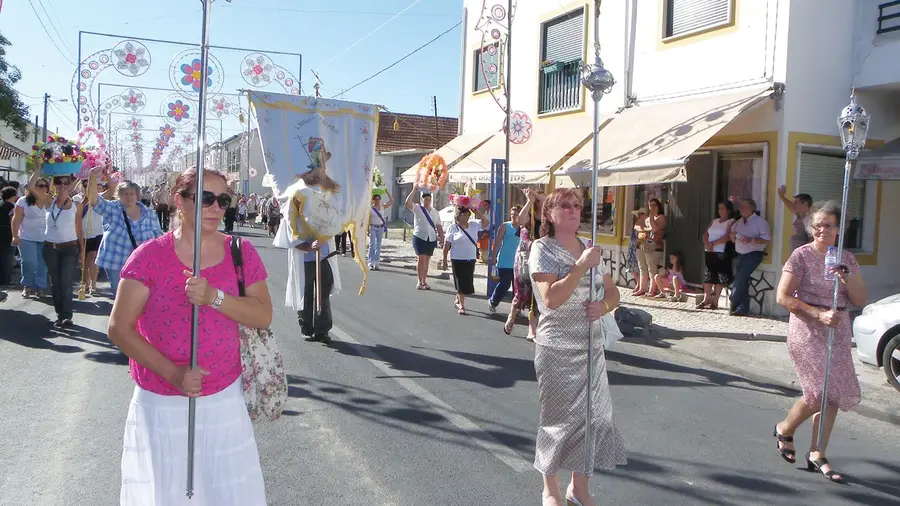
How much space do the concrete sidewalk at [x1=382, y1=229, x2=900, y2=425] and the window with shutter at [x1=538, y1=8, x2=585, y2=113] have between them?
490 cm

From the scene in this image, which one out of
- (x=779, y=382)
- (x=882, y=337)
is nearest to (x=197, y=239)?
(x=779, y=382)

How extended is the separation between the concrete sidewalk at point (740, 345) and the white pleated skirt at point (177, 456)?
5.54 metres

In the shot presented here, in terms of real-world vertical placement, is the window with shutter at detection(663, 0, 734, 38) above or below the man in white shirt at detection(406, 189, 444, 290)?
above

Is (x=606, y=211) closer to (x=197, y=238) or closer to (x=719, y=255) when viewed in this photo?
(x=719, y=255)

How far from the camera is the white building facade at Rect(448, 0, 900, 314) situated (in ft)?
35.8

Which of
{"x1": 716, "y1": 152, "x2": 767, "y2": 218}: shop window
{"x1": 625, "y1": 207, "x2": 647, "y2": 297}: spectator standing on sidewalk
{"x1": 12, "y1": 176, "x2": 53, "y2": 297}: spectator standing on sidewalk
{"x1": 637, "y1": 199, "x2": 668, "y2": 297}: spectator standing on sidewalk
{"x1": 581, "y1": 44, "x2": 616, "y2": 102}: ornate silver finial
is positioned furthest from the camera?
{"x1": 625, "y1": 207, "x2": 647, "y2": 297}: spectator standing on sidewalk

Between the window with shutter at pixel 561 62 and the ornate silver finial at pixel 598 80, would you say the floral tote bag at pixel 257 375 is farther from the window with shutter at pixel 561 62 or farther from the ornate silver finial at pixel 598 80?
the window with shutter at pixel 561 62

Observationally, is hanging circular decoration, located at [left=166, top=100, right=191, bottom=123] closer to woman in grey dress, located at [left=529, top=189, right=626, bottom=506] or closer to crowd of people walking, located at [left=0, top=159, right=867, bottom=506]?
crowd of people walking, located at [left=0, top=159, right=867, bottom=506]

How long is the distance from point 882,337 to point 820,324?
2.94 m

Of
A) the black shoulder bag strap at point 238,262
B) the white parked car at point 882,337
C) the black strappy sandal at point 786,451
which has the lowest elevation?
the black strappy sandal at point 786,451

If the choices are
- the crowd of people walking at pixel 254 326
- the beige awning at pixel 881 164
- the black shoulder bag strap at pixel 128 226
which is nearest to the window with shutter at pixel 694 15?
the beige awning at pixel 881 164

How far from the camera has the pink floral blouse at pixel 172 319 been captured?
2836 mm

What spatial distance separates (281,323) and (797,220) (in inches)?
269

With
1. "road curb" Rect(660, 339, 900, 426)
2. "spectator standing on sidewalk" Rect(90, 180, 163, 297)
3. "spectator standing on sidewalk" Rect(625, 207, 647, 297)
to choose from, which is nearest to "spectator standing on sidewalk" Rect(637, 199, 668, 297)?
"spectator standing on sidewalk" Rect(625, 207, 647, 297)
